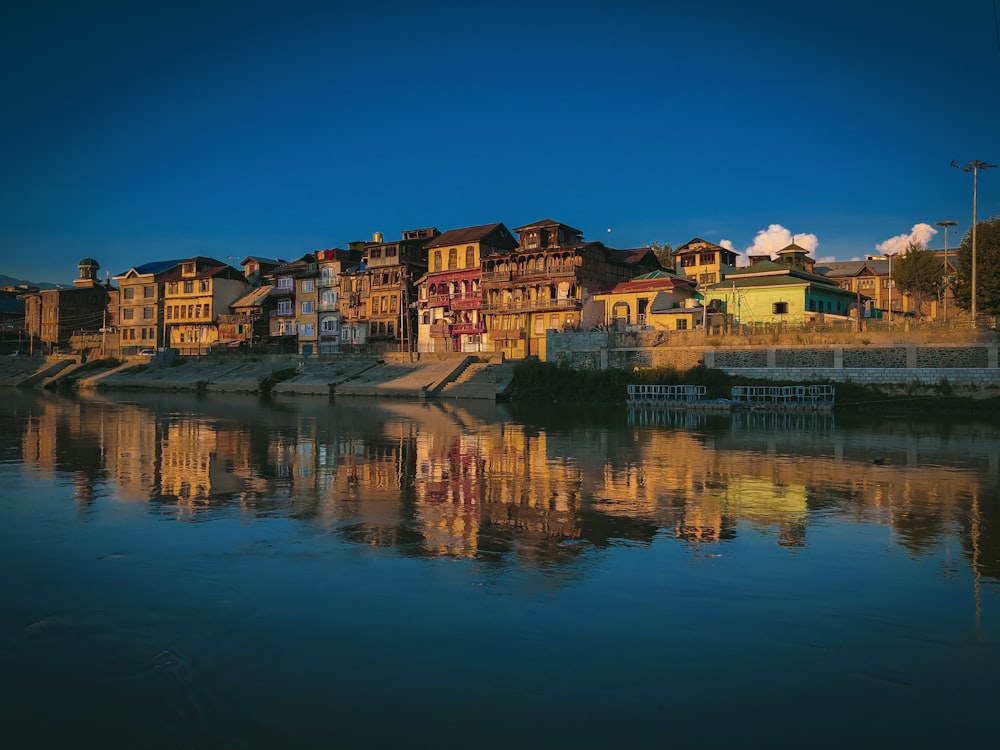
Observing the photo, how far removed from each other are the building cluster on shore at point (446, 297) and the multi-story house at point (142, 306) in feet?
0.66

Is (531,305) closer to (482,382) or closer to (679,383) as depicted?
(482,382)

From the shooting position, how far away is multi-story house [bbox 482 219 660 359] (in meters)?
73.4

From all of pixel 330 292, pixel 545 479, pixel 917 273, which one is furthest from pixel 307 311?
pixel 545 479

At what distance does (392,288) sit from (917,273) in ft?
185

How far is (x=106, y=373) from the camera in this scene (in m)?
88.9

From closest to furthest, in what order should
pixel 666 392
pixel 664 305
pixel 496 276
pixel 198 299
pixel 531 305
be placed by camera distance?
pixel 666 392, pixel 664 305, pixel 531 305, pixel 496 276, pixel 198 299

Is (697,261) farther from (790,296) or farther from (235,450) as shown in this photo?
(235,450)

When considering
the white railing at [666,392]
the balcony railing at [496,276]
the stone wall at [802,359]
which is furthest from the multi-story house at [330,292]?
the white railing at [666,392]

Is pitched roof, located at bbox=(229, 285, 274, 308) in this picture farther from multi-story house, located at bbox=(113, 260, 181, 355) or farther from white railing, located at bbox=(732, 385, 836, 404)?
white railing, located at bbox=(732, 385, 836, 404)

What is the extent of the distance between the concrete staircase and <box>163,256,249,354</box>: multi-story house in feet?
161

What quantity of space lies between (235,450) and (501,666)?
19.9 meters

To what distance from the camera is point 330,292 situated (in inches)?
3723

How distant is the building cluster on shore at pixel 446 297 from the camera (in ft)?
225

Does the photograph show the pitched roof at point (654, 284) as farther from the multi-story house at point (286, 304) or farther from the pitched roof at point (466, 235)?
the multi-story house at point (286, 304)
